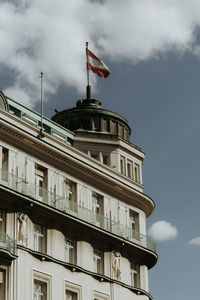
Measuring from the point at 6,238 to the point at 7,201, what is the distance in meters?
2.67

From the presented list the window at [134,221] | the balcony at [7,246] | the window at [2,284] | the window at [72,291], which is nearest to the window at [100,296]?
the window at [72,291]

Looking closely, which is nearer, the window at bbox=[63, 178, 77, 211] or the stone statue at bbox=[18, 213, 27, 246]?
the stone statue at bbox=[18, 213, 27, 246]

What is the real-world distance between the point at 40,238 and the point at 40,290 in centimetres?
359

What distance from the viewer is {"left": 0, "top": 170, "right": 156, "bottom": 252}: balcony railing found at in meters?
54.0

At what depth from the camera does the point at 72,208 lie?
58.6 metres

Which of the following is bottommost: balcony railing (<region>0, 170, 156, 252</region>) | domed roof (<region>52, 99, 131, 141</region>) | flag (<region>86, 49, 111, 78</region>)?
balcony railing (<region>0, 170, 156, 252</region>)

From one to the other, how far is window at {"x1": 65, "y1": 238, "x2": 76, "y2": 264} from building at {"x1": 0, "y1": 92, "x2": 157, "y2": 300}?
7cm

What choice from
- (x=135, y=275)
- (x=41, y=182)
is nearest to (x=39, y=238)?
(x=41, y=182)

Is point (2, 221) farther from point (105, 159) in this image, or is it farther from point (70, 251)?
point (105, 159)

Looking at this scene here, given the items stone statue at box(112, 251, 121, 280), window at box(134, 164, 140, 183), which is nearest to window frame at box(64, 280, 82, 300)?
stone statue at box(112, 251, 121, 280)

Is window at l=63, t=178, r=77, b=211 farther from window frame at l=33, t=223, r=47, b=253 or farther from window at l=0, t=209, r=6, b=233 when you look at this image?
window at l=0, t=209, r=6, b=233

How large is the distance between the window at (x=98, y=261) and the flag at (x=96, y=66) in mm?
13771

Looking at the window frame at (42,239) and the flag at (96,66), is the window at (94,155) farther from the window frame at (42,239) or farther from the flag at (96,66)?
the window frame at (42,239)

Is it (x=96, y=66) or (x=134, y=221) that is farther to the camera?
(x=134, y=221)
